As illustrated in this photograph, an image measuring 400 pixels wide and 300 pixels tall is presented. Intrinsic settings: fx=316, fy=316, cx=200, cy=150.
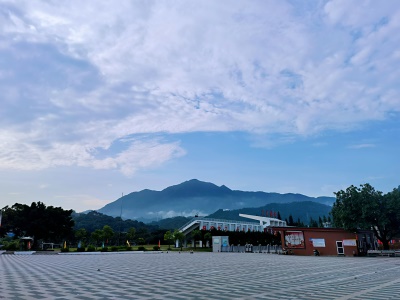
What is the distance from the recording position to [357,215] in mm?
36625

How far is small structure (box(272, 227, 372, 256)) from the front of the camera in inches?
1460

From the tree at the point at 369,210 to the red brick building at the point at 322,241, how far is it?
4.46 ft

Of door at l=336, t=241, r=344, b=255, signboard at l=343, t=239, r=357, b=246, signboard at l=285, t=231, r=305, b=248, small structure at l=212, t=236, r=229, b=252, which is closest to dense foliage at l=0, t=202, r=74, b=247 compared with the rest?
small structure at l=212, t=236, r=229, b=252

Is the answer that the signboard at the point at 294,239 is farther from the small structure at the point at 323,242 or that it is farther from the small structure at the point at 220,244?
the small structure at the point at 220,244

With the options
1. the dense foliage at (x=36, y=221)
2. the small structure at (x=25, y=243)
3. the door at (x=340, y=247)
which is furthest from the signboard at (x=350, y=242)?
the small structure at (x=25, y=243)

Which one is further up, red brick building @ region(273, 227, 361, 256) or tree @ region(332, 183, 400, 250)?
tree @ region(332, 183, 400, 250)

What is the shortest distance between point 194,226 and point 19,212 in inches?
1389

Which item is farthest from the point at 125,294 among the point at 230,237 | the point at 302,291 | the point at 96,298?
the point at 230,237

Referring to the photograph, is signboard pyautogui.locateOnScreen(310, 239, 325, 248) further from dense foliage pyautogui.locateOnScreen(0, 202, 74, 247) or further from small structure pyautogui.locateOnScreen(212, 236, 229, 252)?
dense foliage pyautogui.locateOnScreen(0, 202, 74, 247)

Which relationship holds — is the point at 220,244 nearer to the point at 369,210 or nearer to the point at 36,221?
the point at 369,210

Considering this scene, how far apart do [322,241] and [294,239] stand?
3360mm

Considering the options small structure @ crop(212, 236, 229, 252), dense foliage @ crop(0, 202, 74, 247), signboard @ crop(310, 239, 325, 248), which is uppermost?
dense foliage @ crop(0, 202, 74, 247)

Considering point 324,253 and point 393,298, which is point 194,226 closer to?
point 324,253

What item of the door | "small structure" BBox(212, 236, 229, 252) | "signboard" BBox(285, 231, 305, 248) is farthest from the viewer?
"small structure" BBox(212, 236, 229, 252)
